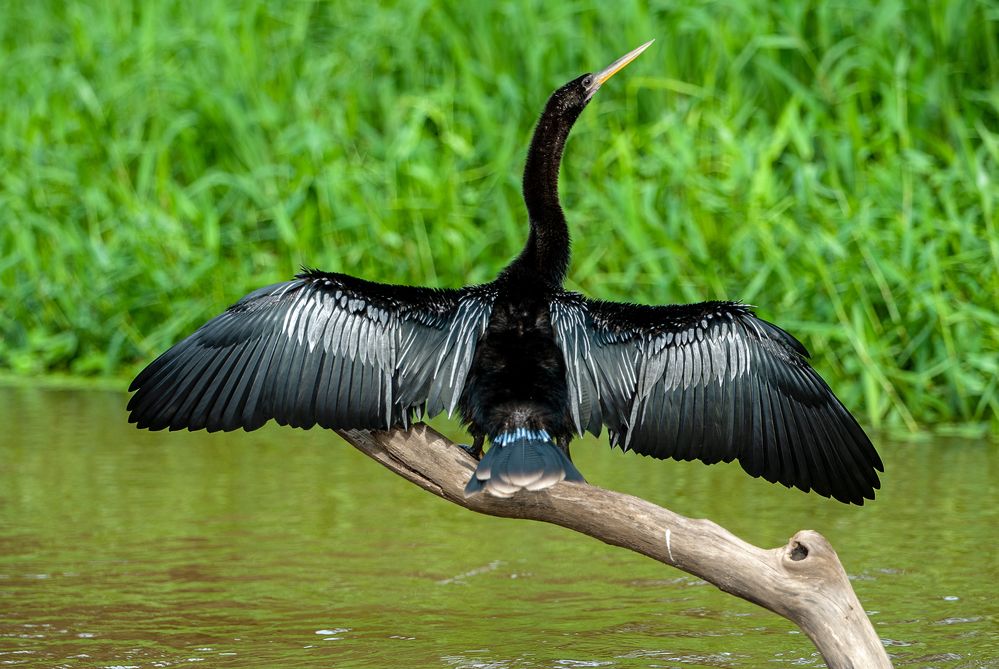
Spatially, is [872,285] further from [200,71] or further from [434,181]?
[200,71]

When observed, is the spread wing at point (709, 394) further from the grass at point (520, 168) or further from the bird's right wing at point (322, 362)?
the grass at point (520, 168)

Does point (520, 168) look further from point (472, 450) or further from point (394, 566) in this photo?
point (472, 450)

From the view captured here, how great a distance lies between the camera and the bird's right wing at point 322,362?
3.85 m

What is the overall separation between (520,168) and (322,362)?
4.34 m

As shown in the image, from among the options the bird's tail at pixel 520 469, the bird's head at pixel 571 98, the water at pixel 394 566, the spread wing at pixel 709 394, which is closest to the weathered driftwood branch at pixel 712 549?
the bird's tail at pixel 520 469

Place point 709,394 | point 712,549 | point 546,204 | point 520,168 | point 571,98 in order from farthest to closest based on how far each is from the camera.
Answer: point 520,168 < point 571,98 < point 546,204 < point 709,394 < point 712,549

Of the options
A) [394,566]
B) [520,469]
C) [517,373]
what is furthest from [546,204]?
[394,566]

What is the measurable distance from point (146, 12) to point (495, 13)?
2.16m

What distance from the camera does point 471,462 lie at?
3746 mm

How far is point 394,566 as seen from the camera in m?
5.09

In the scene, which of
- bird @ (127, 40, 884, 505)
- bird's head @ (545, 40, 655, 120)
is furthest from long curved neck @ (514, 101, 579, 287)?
bird @ (127, 40, 884, 505)

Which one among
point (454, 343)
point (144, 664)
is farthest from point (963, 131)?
point (144, 664)

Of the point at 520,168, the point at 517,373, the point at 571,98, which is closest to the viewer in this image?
the point at 517,373

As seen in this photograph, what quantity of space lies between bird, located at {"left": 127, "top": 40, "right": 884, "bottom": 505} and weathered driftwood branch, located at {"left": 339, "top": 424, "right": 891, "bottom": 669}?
0.53 feet
